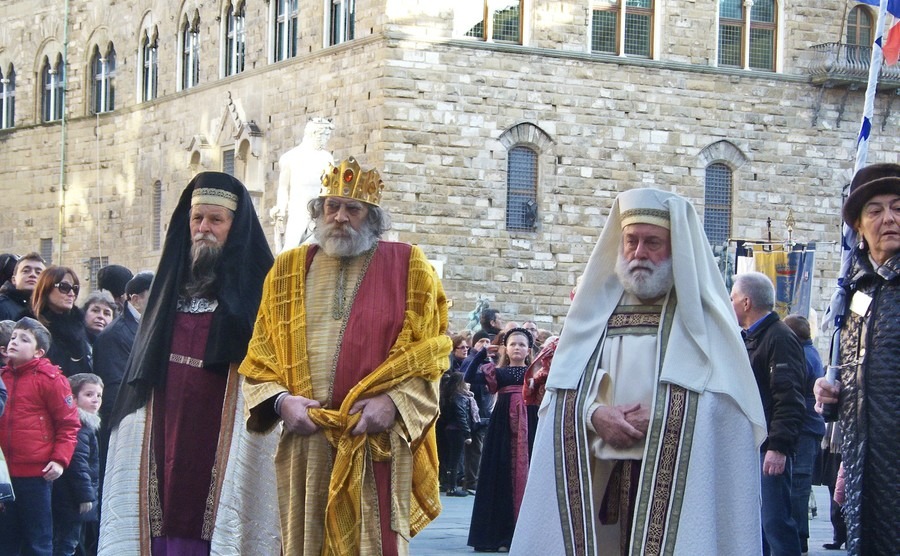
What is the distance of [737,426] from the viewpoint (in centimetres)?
583

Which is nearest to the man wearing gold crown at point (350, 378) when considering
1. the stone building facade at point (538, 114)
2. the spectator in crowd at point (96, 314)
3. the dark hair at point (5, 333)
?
the dark hair at point (5, 333)

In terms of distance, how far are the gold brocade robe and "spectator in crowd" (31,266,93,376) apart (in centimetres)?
300

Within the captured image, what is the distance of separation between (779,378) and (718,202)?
1884cm

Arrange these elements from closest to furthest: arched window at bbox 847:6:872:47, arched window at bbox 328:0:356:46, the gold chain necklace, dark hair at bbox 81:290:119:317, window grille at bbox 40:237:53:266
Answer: the gold chain necklace → dark hair at bbox 81:290:119:317 → arched window at bbox 328:0:356:46 → arched window at bbox 847:6:872:47 → window grille at bbox 40:237:53:266

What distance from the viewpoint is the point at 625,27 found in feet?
87.9

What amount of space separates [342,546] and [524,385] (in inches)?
182

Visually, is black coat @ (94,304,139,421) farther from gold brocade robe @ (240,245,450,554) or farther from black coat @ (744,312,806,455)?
black coat @ (744,312,806,455)

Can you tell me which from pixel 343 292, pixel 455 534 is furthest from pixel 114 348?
pixel 455 534

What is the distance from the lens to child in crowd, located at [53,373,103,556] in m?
9.03

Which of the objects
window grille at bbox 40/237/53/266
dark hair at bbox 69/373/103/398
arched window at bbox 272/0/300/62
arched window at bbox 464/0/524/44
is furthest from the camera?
window grille at bbox 40/237/53/266

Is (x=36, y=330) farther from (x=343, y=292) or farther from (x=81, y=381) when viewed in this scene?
(x=343, y=292)

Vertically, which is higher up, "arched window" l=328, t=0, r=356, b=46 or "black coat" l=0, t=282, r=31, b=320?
"arched window" l=328, t=0, r=356, b=46

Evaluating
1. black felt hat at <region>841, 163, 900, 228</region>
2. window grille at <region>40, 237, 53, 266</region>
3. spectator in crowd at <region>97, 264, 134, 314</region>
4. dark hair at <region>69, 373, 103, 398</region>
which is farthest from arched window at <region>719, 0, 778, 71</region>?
black felt hat at <region>841, 163, 900, 228</region>

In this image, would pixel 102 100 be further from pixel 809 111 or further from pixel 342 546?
pixel 342 546
